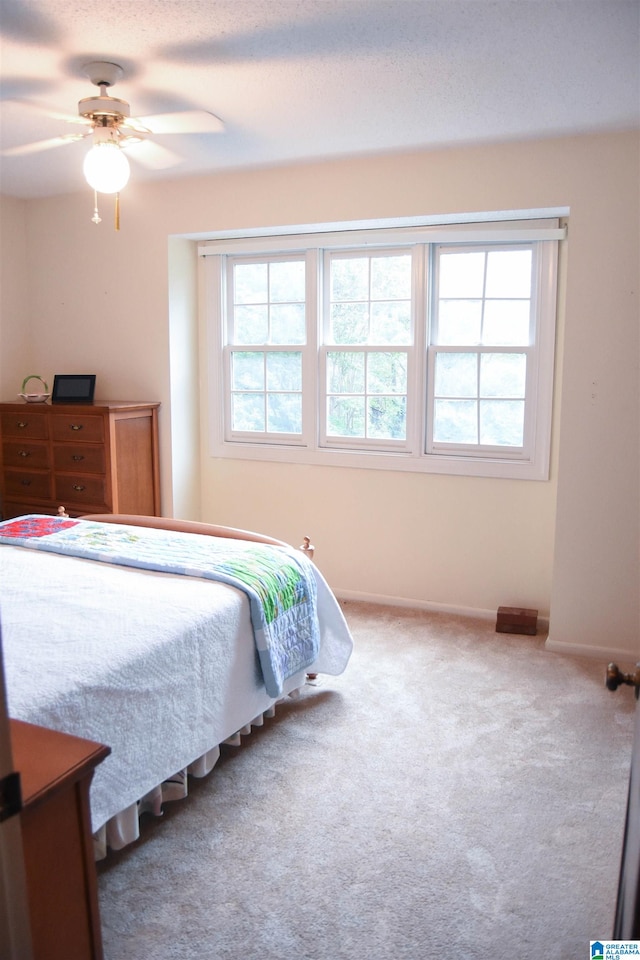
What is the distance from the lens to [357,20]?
234 cm

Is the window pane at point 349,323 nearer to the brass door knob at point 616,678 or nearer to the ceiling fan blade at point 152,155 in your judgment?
the ceiling fan blade at point 152,155

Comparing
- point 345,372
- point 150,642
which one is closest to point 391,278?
point 345,372

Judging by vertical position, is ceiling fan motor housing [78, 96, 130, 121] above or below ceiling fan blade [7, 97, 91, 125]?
below

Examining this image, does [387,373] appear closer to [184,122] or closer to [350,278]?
[350,278]

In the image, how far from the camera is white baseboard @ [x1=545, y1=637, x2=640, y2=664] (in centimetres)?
370

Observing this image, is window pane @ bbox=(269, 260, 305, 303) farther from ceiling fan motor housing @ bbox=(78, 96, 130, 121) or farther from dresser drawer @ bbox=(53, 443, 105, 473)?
ceiling fan motor housing @ bbox=(78, 96, 130, 121)

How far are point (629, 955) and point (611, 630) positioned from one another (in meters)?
2.56

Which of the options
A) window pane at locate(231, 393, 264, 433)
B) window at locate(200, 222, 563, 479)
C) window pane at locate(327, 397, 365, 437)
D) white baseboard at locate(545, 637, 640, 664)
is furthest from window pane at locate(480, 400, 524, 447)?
window pane at locate(231, 393, 264, 433)

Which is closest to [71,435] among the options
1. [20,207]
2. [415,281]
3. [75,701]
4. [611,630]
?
[20,207]

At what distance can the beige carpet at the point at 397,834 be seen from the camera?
6.36 feet

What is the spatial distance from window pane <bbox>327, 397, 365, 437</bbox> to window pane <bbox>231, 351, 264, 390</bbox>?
52 cm

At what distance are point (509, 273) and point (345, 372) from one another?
3.65 feet

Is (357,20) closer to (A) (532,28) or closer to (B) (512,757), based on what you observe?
(A) (532,28)

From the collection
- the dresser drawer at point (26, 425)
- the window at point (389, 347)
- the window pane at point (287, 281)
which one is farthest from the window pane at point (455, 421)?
the dresser drawer at point (26, 425)
